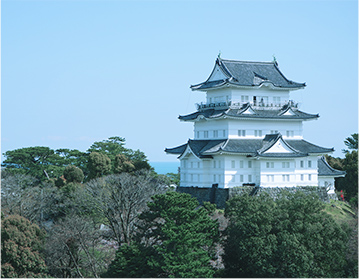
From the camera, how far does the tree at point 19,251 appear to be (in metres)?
32.9

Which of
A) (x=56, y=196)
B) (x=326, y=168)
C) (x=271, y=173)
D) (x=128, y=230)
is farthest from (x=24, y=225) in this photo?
(x=326, y=168)

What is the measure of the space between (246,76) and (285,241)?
17.0 metres

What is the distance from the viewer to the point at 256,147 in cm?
4119

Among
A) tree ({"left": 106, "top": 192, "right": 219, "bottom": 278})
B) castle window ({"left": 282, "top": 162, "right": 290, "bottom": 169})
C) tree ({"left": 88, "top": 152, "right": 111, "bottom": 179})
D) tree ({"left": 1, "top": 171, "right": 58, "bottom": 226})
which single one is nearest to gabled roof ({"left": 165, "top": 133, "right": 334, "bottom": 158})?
castle window ({"left": 282, "top": 162, "right": 290, "bottom": 169})

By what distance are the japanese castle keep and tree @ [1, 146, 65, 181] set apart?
1898 centimetres

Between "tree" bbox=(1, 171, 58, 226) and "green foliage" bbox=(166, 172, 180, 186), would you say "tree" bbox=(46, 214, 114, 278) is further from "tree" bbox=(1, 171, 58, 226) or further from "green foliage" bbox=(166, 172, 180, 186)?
"green foliage" bbox=(166, 172, 180, 186)

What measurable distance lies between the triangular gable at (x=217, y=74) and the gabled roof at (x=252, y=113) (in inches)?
93.8

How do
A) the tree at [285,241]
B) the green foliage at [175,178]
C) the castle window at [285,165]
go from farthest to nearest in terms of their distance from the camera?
1. the green foliage at [175,178]
2. the castle window at [285,165]
3. the tree at [285,241]

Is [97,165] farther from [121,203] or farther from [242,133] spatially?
[121,203]

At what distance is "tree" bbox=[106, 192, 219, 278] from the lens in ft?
98.3

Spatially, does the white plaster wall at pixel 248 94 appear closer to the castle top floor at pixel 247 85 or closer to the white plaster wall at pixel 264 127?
the castle top floor at pixel 247 85

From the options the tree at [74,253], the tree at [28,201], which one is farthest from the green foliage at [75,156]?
the tree at [74,253]

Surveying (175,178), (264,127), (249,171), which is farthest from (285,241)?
(175,178)

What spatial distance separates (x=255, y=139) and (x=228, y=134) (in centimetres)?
220
